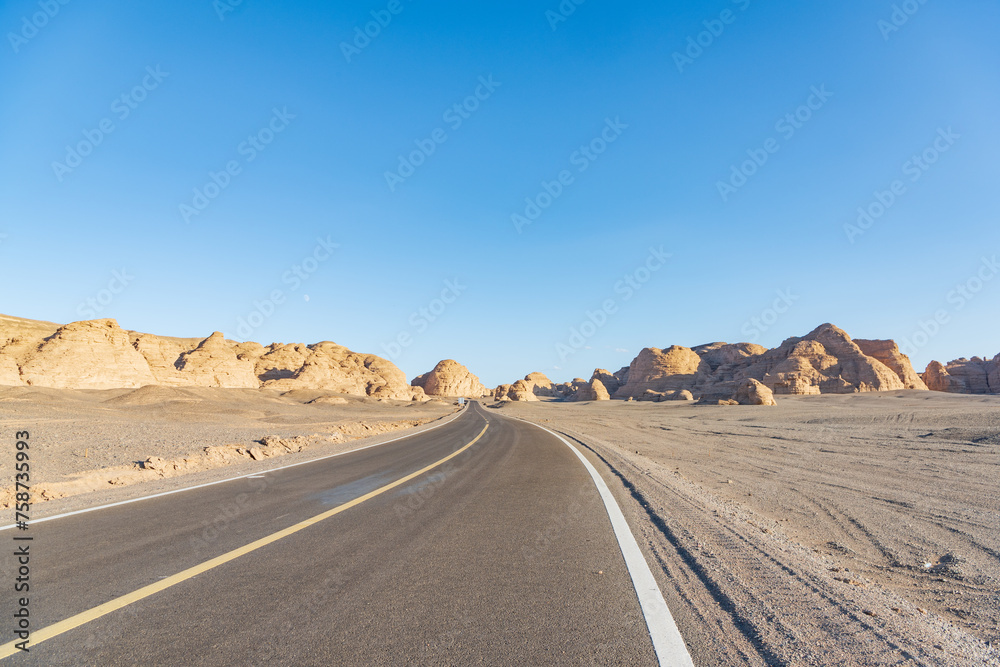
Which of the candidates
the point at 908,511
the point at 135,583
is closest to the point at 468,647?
the point at 135,583

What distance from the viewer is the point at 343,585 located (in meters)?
4.06

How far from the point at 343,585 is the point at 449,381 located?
18135cm

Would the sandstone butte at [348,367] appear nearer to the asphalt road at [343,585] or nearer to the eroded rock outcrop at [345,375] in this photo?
the eroded rock outcrop at [345,375]

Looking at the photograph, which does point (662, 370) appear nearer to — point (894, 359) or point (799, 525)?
point (894, 359)

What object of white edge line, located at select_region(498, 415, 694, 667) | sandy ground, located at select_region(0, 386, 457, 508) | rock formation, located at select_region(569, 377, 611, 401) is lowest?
white edge line, located at select_region(498, 415, 694, 667)

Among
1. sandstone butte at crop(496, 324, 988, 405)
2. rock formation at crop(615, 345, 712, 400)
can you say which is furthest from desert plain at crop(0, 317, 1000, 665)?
rock formation at crop(615, 345, 712, 400)

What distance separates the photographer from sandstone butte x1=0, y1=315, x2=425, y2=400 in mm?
53719

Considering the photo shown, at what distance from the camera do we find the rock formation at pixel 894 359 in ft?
234

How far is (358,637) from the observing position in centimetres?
312

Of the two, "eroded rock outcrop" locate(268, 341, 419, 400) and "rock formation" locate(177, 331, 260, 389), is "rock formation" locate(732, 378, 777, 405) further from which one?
"rock formation" locate(177, 331, 260, 389)

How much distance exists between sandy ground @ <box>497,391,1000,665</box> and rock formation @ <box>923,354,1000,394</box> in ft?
267

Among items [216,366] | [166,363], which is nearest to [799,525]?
[166,363]

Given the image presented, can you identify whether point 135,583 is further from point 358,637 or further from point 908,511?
point 908,511

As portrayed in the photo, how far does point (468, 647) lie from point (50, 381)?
70210mm
